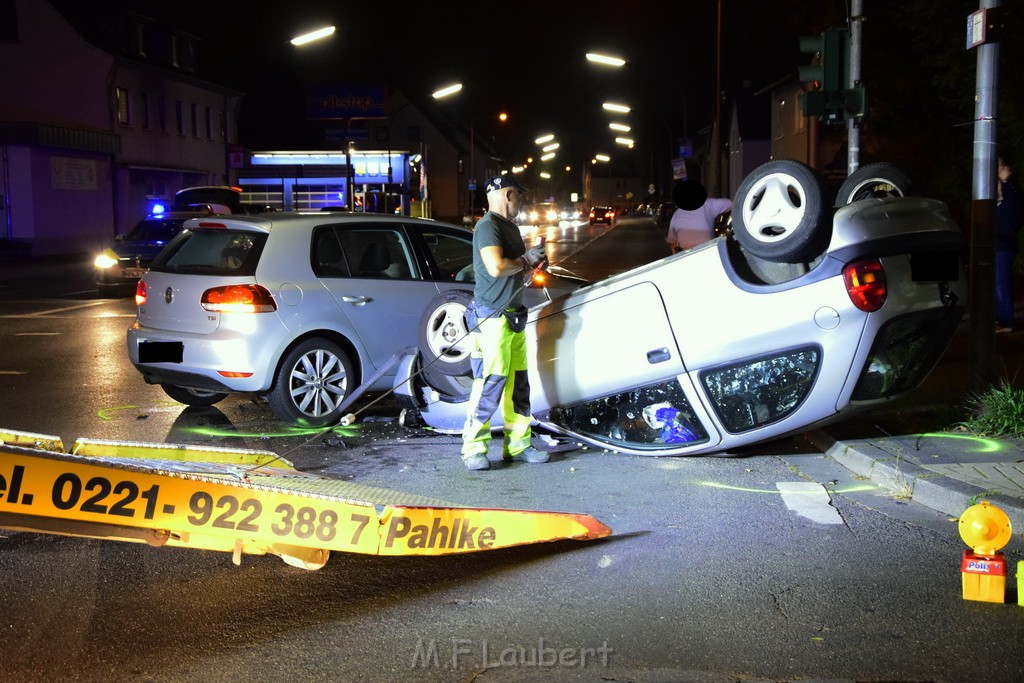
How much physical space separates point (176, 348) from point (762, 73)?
61.6 metres

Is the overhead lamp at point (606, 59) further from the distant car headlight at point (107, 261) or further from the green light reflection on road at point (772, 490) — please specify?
the green light reflection on road at point (772, 490)

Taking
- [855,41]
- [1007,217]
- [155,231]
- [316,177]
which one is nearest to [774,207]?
[855,41]

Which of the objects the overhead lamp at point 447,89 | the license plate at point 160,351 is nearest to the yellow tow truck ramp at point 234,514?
the license plate at point 160,351

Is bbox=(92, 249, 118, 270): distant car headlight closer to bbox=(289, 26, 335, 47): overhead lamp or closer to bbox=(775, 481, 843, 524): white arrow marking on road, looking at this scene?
bbox=(289, 26, 335, 47): overhead lamp

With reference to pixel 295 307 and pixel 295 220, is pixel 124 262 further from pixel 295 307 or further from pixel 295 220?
pixel 295 307

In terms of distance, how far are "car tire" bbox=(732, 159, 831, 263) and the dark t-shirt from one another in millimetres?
1447

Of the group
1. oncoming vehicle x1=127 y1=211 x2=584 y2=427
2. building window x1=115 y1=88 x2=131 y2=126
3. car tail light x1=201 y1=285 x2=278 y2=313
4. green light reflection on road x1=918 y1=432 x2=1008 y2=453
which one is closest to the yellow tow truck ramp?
oncoming vehicle x1=127 y1=211 x2=584 y2=427

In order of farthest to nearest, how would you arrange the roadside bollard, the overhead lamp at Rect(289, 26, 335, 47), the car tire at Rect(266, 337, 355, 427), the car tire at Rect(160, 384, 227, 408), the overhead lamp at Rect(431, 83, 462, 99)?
the overhead lamp at Rect(431, 83, 462, 99) → the overhead lamp at Rect(289, 26, 335, 47) → the car tire at Rect(160, 384, 227, 408) → the car tire at Rect(266, 337, 355, 427) → the roadside bollard

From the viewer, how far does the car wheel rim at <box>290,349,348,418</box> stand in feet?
28.0

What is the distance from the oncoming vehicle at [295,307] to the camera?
8281 millimetres

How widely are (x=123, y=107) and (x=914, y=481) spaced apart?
4452cm

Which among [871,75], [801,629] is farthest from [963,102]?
[801,629]

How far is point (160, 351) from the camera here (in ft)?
28.1

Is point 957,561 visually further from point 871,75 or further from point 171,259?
point 871,75
